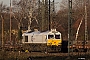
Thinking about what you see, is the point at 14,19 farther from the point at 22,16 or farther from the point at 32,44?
the point at 32,44

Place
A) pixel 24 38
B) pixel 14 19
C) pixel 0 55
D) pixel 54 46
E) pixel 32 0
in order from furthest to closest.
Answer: pixel 14 19 → pixel 32 0 → pixel 24 38 → pixel 54 46 → pixel 0 55

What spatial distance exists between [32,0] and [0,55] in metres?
39.9

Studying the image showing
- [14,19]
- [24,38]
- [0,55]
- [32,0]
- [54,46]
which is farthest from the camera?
[14,19]

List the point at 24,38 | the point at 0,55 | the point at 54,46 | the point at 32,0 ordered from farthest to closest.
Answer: the point at 32,0 → the point at 24,38 → the point at 54,46 → the point at 0,55

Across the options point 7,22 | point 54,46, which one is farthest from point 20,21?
A: point 54,46

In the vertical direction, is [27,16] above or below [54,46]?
above

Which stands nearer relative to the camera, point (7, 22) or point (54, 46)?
point (54, 46)

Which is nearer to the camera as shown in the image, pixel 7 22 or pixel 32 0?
pixel 32 0

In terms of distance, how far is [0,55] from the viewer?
21328 mm

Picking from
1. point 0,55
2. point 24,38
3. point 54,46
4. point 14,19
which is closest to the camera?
point 0,55

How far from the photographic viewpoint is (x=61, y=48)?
125ft

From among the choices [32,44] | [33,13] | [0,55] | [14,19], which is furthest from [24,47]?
[14,19]

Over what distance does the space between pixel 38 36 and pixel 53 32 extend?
198cm

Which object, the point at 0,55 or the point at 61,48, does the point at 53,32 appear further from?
the point at 0,55
